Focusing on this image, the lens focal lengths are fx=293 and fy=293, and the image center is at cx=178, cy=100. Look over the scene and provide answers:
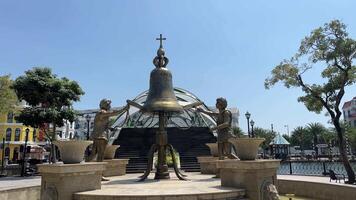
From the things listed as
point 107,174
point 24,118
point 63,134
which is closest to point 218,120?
point 107,174

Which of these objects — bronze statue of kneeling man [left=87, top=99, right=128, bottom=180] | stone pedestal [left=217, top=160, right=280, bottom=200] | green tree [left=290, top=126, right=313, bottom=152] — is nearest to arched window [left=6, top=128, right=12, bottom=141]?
bronze statue of kneeling man [left=87, top=99, right=128, bottom=180]

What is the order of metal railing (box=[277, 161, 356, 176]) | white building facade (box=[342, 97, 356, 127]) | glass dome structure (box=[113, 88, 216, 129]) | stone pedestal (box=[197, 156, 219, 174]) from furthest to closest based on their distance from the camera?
white building facade (box=[342, 97, 356, 127])
glass dome structure (box=[113, 88, 216, 129])
metal railing (box=[277, 161, 356, 176])
stone pedestal (box=[197, 156, 219, 174])

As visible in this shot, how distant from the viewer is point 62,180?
7297 mm

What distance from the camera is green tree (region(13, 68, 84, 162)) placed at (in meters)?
21.7

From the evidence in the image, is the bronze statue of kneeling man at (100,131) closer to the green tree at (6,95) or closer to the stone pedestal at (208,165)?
Answer: the stone pedestal at (208,165)

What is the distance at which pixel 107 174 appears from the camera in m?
13.8

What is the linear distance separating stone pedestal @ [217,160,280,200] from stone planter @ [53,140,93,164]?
13.5 feet

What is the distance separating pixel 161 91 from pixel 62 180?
5191mm

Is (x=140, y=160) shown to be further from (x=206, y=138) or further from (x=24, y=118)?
(x=24, y=118)

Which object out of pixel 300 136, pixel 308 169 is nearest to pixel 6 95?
pixel 308 169

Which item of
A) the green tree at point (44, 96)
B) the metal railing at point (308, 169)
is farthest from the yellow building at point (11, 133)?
the metal railing at point (308, 169)

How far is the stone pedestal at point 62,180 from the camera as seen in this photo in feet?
23.8

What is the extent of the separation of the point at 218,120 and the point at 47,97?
1608 cm

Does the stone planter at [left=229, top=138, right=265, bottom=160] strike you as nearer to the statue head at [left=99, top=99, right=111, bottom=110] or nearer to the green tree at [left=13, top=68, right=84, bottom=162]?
the statue head at [left=99, top=99, right=111, bottom=110]
